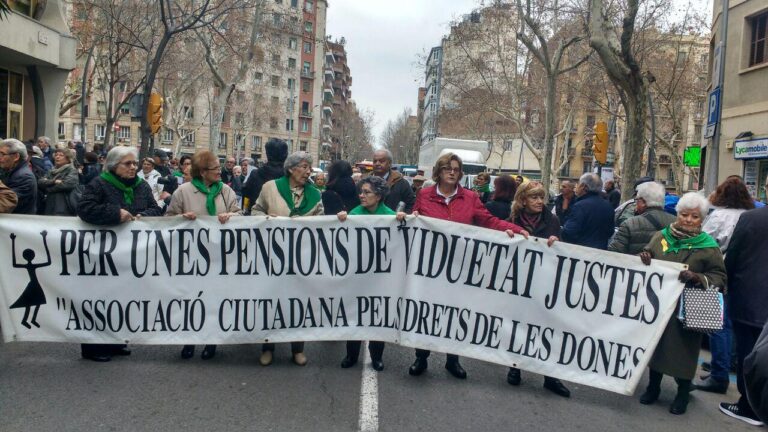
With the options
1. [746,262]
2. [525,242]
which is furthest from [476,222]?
[746,262]

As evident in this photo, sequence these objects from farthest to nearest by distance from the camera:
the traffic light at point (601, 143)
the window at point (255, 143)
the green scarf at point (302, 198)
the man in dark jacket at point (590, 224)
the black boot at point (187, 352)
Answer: the window at point (255, 143) → the traffic light at point (601, 143) → the man in dark jacket at point (590, 224) → the green scarf at point (302, 198) → the black boot at point (187, 352)

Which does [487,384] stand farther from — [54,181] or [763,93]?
[763,93]

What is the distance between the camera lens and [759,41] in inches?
742

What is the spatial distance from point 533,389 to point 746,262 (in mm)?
1989

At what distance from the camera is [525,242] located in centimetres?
548

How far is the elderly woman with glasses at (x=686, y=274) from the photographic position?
5.10 meters

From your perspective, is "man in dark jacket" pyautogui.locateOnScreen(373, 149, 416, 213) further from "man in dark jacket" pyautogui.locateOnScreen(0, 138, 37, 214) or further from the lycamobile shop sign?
the lycamobile shop sign

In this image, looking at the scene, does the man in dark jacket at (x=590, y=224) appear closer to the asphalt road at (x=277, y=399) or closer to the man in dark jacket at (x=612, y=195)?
the asphalt road at (x=277, y=399)

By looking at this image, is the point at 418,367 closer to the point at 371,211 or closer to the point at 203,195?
the point at 371,211

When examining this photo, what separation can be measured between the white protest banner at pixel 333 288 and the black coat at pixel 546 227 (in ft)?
1.20

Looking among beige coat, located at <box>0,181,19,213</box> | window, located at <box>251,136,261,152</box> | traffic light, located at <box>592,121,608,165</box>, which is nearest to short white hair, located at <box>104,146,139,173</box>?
beige coat, located at <box>0,181,19,213</box>

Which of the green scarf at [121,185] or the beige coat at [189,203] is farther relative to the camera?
the beige coat at [189,203]

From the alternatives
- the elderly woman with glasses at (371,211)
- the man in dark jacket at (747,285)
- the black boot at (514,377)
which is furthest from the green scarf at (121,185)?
the man in dark jacket at (747,285)

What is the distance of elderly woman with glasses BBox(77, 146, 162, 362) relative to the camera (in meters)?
5.45
